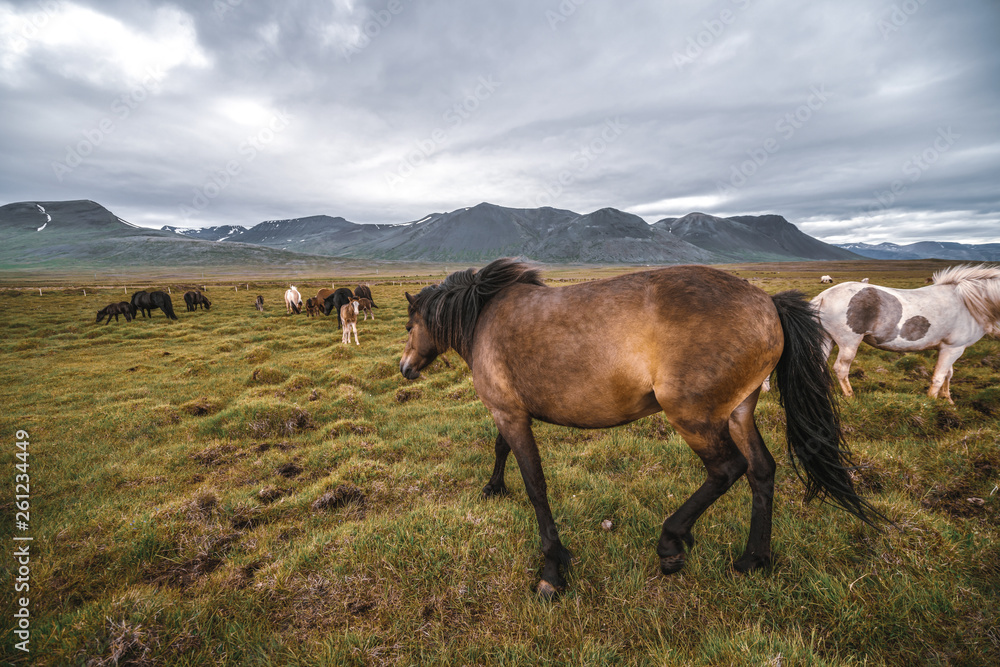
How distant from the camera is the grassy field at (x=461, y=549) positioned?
2590 millimetres

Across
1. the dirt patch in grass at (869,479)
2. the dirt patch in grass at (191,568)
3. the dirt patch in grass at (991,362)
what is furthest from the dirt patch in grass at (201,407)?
the dirt patch in grass at (991,362)

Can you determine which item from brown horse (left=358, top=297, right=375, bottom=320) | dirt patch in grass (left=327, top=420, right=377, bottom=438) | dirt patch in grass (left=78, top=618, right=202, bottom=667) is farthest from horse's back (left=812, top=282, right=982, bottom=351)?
brown horse (left=358, top=297, right=375, bottom=320)

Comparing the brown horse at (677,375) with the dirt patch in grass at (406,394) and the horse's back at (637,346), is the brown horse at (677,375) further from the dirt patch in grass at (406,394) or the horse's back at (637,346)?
the dirt patch in grass at (406,394)

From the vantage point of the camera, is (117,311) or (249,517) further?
(117,311)

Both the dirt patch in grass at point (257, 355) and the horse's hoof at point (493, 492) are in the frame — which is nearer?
the horse's hoof at point (493, 492)

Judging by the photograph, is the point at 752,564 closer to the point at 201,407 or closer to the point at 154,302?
the point at 201,407

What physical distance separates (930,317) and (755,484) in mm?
6881

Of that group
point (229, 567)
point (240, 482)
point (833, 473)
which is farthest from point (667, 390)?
point (240, 482)

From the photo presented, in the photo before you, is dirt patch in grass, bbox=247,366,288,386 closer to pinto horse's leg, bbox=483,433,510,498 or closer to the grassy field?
the grassy field

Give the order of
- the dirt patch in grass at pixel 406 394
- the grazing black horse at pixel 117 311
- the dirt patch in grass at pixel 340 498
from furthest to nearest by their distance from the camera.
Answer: the grazing black horse at pixel 117 311 → the dirt patch in grass at pixel 406 394 → the dirt patch in grass at pixel 340 498

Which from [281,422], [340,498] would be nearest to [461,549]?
[340,498]

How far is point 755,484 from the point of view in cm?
349

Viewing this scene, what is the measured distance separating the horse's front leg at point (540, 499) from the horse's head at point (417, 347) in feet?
5.58

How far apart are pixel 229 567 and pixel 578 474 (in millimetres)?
3784
